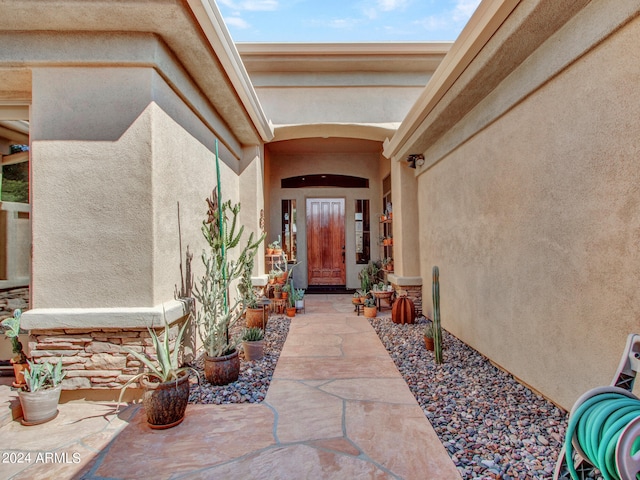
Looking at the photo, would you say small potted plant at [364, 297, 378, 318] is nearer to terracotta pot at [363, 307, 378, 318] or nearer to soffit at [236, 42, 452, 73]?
terracotta pot at [363, 307, 378, 318]

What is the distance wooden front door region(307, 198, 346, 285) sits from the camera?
8.38 metres

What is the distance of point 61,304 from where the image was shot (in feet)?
8.95

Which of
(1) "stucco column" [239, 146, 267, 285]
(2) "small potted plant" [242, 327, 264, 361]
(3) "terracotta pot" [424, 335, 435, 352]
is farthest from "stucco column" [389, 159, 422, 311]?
(2) "small potted plant" [242, 327, 264, 361]

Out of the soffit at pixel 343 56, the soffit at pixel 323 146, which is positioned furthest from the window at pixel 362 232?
the soffit at pixel 343 56

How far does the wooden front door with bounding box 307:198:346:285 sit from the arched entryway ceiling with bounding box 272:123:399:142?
239 centimetres

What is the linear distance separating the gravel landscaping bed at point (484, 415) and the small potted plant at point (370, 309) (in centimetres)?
182

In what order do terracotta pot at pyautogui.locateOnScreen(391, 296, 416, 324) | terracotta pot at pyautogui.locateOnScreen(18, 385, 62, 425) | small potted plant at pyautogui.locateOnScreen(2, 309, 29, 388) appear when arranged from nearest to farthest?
terracotta pot at pyautogui.locateOnScreen(18, 385, 62, 425) < small potted plant at pyautogui.locateOnScreen(2, 309, 29, 388) < terracotta pot at pyautogui.locateOnScreen(391, 296, 416, 324)

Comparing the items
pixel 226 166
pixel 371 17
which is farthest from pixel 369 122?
pixel 226 166

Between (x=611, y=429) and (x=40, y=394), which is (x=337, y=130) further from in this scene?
(x=611, y=429)

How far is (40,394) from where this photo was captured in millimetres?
2412

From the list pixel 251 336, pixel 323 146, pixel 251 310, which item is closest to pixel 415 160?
pixel 323 146

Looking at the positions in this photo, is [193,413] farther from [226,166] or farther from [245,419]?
[226,166]

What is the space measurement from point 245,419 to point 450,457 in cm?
137

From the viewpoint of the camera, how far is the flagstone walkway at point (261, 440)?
190 centimetres
